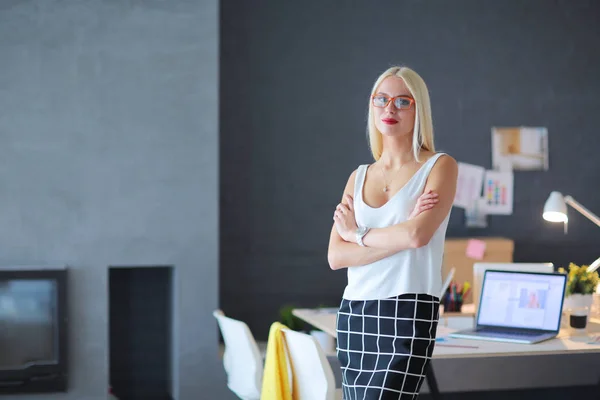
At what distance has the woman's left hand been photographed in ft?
7.45

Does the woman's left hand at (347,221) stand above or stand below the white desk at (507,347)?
above

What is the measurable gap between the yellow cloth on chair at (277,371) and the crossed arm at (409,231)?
0.79m

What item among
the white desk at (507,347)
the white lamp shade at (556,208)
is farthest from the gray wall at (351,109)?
the white desk at (507,347)

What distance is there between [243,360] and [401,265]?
5.30ft

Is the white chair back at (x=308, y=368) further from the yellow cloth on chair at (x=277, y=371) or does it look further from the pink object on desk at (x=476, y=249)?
the pink object on desk at (x=476, y=249)

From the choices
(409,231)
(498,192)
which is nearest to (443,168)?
(409,231)

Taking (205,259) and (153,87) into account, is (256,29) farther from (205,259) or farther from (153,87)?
(205,259)

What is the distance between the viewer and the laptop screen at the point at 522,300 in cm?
347

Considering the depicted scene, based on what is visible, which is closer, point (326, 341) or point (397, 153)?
point (397, 153)

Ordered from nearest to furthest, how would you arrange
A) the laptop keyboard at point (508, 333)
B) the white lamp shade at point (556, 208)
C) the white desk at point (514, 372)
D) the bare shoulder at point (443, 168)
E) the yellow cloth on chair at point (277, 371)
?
the bare shoulder at point (443, 168) → the yellow cloth on chair at point (277, 371) → the laptop keyboard at point (508, 333) → the white lamp shade at point (556, 208) → the white desk at point (514, 372)

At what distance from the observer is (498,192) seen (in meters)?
5.24

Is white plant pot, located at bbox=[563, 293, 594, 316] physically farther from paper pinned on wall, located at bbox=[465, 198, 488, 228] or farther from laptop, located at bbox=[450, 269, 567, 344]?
paper pinned on wall, located at bbox=[465, 198, 488, 228]

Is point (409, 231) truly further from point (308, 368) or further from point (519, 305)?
point (519, 305)

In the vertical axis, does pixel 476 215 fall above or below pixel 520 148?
below
